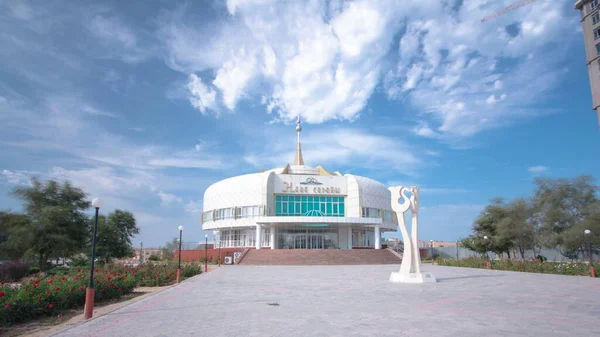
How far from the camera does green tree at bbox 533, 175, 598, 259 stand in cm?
2867

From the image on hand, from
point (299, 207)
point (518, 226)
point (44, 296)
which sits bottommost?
point (44, 296)

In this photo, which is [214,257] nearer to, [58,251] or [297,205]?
[297,205]

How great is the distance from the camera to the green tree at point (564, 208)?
2867cm

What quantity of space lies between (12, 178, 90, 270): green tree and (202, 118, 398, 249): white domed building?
22.4m

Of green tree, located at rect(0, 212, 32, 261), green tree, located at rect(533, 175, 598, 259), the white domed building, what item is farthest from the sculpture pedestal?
the white domed building

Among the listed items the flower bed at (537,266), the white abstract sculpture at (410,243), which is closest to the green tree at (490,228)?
the flower bed at (537,266)

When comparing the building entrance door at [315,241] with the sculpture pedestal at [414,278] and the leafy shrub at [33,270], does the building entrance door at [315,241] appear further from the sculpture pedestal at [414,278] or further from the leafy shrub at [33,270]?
the sculpture pedestal at [414,278]

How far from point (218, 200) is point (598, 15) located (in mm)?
50947

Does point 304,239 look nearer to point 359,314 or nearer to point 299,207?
point 299,207

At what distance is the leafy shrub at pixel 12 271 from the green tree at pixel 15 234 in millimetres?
1877

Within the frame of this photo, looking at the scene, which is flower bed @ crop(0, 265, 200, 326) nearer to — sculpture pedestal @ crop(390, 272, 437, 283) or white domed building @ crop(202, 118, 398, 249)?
sculpture pedestal @ crop(390, 272, 437, 283)

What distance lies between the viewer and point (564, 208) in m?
30.3

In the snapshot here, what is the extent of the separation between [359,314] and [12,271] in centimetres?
2238

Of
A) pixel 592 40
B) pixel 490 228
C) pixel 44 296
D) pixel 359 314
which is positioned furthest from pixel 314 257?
pixel 592 40
